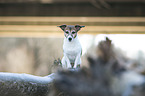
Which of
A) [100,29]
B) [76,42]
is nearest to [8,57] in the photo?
[100,29]

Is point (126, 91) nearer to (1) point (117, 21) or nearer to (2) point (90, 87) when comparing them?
(2) point (90, 87)

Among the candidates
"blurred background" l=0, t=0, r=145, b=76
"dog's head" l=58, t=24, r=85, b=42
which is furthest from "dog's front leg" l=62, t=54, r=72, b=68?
"blurred background" l=0, t=0, r=145, b=76

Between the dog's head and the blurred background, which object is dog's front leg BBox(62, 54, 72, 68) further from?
the blurred background

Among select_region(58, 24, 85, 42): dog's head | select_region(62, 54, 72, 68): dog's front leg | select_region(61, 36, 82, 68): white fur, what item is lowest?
select_region(62, 54, 72, 68): dog's front leg

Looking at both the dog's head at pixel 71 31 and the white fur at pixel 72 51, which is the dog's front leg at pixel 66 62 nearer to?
the white fur at pixel 72 51

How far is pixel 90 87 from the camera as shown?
17 cm

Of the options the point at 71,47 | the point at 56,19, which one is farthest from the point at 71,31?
the point at 56,19

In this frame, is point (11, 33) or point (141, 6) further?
point (11, 33)

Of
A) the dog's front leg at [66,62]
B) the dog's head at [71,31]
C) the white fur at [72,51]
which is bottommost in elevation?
the dog's front leg at [66,62]

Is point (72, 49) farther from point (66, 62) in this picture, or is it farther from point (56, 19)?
point (56, 19)

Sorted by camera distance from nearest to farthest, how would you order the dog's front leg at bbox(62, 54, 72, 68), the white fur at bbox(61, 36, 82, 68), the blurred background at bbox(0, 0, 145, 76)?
1. the dog's front leg at bbox(62, 54, 72, 68)
2. the white fur at bbox(61, 36, 82, 68)
3. the blurred background at bbox(0, 0, 145, 76)

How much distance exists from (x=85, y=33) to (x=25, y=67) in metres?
2.04

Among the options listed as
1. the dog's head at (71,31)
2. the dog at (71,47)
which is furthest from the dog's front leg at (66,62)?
the dog's head at (71,31)

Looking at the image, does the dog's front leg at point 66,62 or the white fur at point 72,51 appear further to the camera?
the white fur at point 72,51
